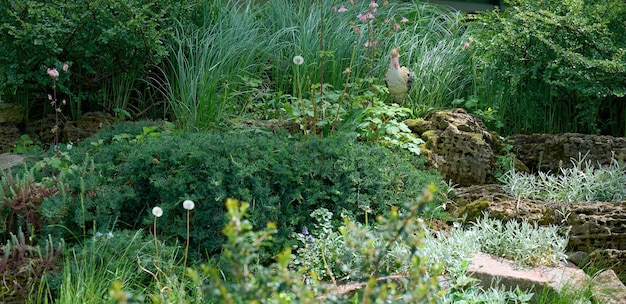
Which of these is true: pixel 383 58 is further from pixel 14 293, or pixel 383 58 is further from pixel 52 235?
pixel 14 293

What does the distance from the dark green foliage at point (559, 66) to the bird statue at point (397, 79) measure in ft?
2.45

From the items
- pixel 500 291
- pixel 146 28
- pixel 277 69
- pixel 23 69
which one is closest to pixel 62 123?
pixel 23 69

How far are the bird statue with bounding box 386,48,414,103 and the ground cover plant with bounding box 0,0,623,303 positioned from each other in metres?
0.19

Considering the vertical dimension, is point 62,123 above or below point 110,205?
below

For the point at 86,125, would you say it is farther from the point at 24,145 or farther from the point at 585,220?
the point at 585,220

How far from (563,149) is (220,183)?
9.66 feet

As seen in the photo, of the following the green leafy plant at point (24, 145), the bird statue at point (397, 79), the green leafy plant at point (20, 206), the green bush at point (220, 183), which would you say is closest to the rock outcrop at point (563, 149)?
the bird statue at point (397, 79)

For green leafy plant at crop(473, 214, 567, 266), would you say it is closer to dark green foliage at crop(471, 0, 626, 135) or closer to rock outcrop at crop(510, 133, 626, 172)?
rock outcrop at crop(510, 133, 626, 172)

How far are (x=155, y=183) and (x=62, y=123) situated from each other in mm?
2651

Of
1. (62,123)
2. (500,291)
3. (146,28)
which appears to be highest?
(146,28)

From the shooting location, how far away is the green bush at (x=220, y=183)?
4.21 m

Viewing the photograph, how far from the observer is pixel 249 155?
4484 mm

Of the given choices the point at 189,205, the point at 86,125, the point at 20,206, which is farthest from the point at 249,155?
the point at 86,125

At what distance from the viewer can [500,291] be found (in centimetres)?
386
